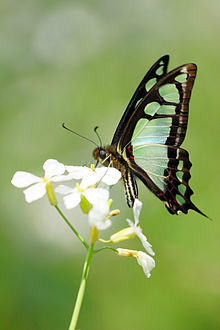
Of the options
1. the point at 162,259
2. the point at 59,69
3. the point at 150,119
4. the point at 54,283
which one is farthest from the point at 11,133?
the point at 150,119

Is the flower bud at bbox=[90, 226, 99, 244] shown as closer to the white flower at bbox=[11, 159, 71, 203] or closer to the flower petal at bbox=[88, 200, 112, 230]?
the flower petal at bbox=[88, 200, 112, 230]

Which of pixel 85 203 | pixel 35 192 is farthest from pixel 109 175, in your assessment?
pixel 35 192

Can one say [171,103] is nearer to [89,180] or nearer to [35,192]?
[89,180]

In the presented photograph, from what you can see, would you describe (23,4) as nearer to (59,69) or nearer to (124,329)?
(59,69)

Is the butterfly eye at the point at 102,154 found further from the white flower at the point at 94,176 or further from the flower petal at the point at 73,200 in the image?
the flower petal at the point at 73,200

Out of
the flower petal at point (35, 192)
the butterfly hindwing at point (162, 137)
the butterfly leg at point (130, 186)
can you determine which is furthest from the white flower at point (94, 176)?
the butterfly hindwing at point (162, 137)

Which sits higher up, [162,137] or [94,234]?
[162,137]
